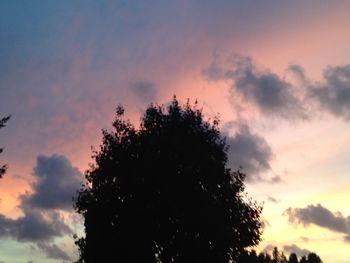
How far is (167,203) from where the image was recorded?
155 feet

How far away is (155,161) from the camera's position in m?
48.4

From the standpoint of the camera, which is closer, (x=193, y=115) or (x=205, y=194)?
(x=205, y=194)

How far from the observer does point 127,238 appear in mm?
47656

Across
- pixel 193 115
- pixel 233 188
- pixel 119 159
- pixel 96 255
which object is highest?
pixel 193 115

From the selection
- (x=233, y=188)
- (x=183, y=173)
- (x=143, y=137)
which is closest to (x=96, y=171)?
(x=143, y=137)

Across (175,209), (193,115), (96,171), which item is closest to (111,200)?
(96,171)

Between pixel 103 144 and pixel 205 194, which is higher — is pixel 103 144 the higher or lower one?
the higher one

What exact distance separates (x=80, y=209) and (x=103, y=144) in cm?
845

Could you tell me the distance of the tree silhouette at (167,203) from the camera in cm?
4706

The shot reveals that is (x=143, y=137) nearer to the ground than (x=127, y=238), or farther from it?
farther from it

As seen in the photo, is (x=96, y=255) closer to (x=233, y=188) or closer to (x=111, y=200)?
(x=111, y=200)

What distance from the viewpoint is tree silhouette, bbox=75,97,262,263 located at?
4706cm

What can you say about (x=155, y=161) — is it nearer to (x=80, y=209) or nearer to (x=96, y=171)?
(x=96, y=171)

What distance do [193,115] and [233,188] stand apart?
1021 centimetres
